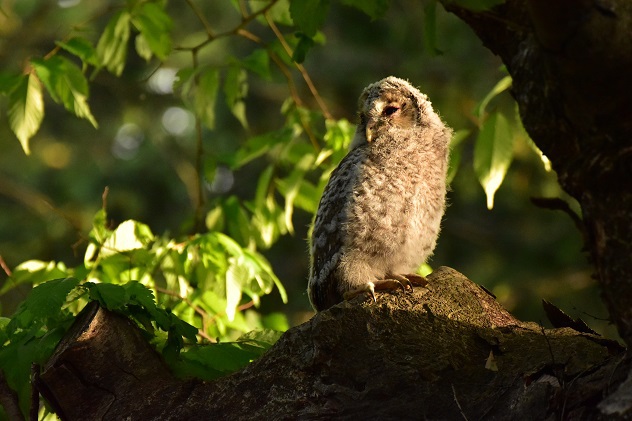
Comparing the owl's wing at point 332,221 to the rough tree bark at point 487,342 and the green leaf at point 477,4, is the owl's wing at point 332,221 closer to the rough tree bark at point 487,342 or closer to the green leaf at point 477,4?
the rough tree bark at point 487,342

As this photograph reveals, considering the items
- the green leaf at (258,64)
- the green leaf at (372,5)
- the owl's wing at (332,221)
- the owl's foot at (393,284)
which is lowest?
the owl's wing at (332,221)

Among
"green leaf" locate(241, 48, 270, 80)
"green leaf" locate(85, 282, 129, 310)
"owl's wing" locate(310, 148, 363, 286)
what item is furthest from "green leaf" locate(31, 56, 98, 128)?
"green leaf" locate(85, 282, 129, 310)

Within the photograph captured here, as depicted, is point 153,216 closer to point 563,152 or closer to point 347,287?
point 347,287

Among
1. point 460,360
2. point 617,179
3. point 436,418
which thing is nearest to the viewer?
point 617,179

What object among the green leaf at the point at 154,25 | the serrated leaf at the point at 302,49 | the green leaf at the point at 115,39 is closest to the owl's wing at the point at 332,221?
the serrated leaf at the point at 302,49

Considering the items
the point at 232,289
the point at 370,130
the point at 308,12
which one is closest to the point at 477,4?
the point at 308,12

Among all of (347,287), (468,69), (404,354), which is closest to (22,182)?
(468,69)

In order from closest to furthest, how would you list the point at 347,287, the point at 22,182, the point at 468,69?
1. the point at 347,287
2. the point at 468,69
3. the point at 22,182

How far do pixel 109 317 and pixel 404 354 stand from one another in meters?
0.78

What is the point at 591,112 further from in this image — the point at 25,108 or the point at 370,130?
the point at 25,108

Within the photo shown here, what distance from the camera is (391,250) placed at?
2850mm

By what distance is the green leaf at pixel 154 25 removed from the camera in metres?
3.35

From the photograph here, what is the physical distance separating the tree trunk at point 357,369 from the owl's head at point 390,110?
995 mm

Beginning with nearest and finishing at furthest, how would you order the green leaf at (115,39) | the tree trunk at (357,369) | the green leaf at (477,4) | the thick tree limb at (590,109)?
the thick tree limb at (590,109)
the green leaf at (477,4)
the tree trunk at (357,369)
the green leaf at (115,39)
